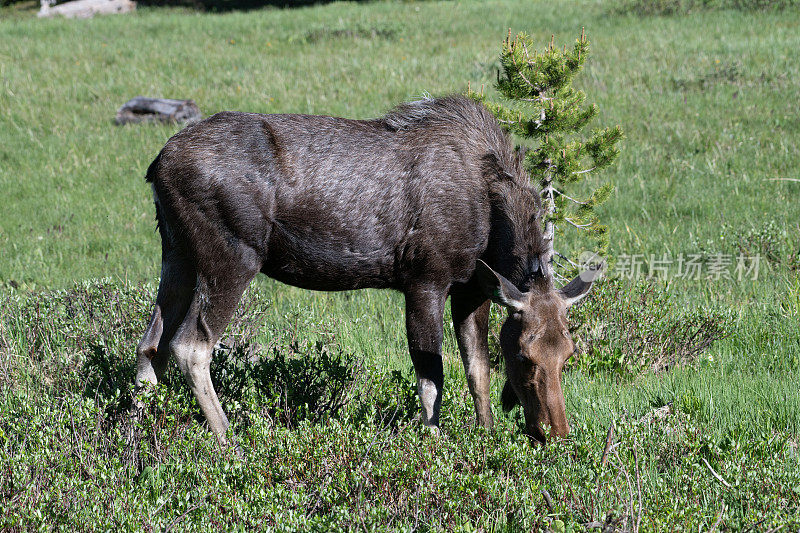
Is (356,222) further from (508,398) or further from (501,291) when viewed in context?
(508,398)

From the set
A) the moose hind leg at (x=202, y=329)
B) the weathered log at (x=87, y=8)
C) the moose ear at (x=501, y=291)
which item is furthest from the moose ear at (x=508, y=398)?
the weathered log at (x=87, y=8)

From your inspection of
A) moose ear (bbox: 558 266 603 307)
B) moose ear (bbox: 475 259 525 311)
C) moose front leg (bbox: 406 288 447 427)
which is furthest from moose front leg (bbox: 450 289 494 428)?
moose ear (bbox: 558 266 603 307)

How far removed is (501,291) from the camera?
4.61m

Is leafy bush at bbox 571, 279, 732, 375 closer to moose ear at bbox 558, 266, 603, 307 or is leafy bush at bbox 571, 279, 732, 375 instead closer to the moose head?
moose ear at bbox 558, 266, 603, 307

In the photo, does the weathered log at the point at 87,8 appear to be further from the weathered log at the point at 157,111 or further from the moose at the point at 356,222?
the moose at the point at 356,222

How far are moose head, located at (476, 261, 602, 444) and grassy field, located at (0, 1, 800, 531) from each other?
20 centimetres

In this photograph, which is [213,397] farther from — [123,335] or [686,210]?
[686,210]

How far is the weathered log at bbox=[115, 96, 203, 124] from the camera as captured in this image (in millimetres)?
13578

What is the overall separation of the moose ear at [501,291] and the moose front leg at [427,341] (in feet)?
1.02

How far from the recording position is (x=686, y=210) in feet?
32.2

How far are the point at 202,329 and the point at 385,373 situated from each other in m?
1.21

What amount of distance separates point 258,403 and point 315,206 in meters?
1.35

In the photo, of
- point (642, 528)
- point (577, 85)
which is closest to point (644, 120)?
point (577, 85)

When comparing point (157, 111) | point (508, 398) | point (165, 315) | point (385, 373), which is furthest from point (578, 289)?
point (157, 111)
